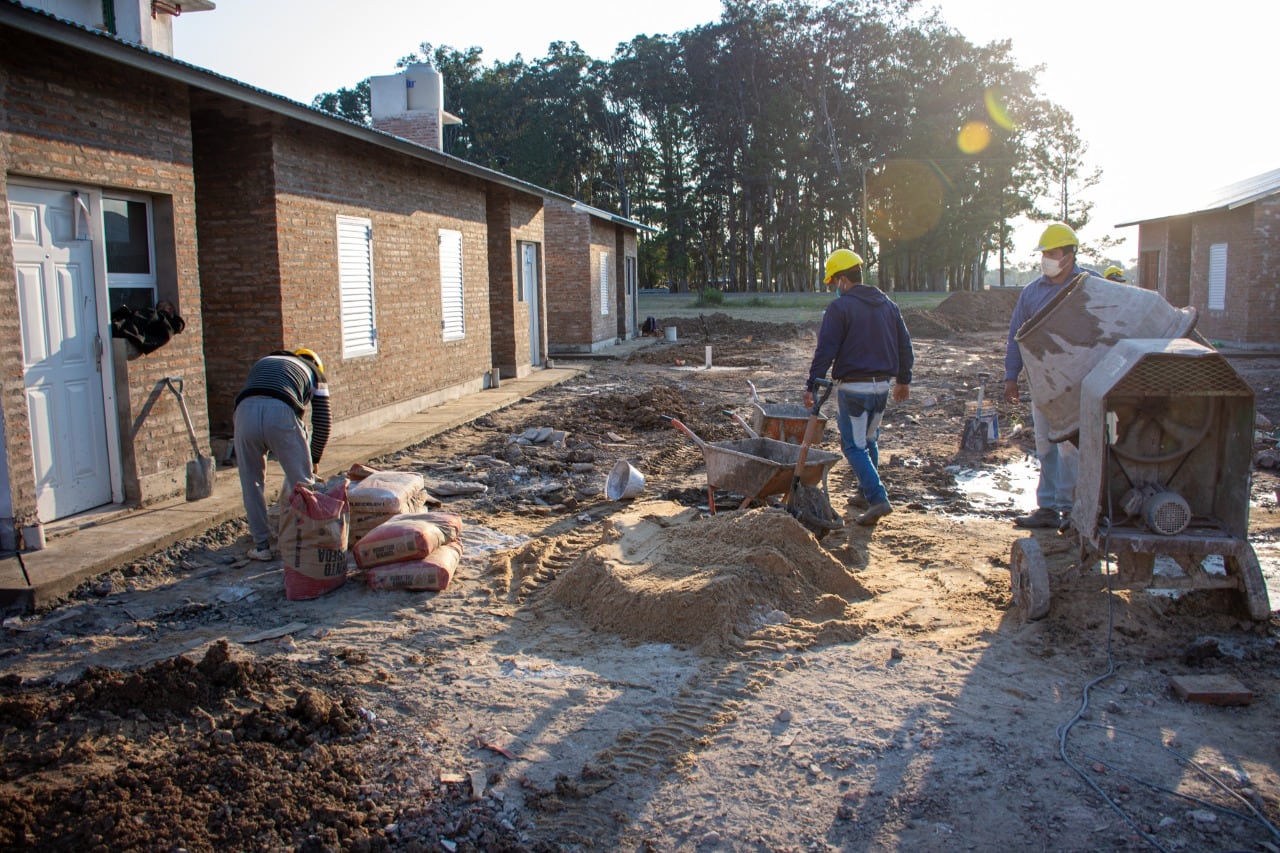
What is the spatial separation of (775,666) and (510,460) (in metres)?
6.28

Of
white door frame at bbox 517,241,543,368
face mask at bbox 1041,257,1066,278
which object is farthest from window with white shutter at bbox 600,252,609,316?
face mask at bbox 1041,257,1066,278

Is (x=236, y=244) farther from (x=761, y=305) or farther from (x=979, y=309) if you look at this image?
(x=761, y=305)

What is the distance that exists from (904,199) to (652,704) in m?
52.9

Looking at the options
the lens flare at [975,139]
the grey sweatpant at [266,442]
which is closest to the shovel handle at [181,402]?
the grey sweatpant at [266,442]

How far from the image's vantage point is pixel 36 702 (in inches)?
164

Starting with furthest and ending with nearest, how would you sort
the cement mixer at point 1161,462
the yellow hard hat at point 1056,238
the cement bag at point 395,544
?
the yellow hard hat at point 1056,238
the cement bag at point 395,544
the cement mixer at point 1161,462

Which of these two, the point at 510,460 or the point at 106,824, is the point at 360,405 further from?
the point at 106,824

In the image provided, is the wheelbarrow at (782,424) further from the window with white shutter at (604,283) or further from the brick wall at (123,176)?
the window with white shutter at (604,283)

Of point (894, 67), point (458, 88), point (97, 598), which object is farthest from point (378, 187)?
point (458, 88)

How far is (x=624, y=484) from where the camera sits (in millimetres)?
8695

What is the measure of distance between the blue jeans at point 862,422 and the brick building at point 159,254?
558 cm

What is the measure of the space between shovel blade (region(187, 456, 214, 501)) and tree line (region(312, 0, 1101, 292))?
44534 millimetres

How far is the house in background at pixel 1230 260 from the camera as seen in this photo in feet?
76.1

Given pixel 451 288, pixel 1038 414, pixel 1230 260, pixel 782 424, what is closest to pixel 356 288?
pixel 451 288
